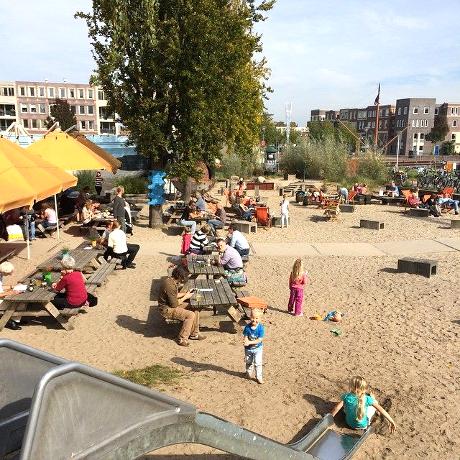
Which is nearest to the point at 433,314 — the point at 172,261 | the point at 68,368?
the point at 172,261

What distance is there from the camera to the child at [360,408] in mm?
5391

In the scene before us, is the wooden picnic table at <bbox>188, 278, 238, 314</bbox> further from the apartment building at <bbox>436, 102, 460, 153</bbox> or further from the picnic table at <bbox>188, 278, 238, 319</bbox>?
the apartment building at <bbox>436, 102, 460, 153</bbox>

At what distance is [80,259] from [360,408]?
23.1ft

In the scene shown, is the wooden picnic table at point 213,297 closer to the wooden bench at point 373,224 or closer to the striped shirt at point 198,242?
the striped shirt at point 198,242

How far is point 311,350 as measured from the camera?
7492 millimetres

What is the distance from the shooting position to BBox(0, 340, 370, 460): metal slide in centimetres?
226

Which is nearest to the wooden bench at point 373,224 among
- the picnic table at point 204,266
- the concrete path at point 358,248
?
the concrete path at point 358,248

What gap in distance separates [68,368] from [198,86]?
45.0ft

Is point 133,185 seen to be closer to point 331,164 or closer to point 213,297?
point 331,164

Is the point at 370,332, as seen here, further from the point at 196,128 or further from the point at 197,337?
the point at 196,128

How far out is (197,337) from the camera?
7805 mm

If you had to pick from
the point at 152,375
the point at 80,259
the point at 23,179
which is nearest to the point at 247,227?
the point at 80,259

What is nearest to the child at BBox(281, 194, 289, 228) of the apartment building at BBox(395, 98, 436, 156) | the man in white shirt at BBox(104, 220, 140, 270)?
the man in white shirt at BBox(104, 220, 140, 270)

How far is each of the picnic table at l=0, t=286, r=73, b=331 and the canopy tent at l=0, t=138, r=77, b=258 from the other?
1.63 m
